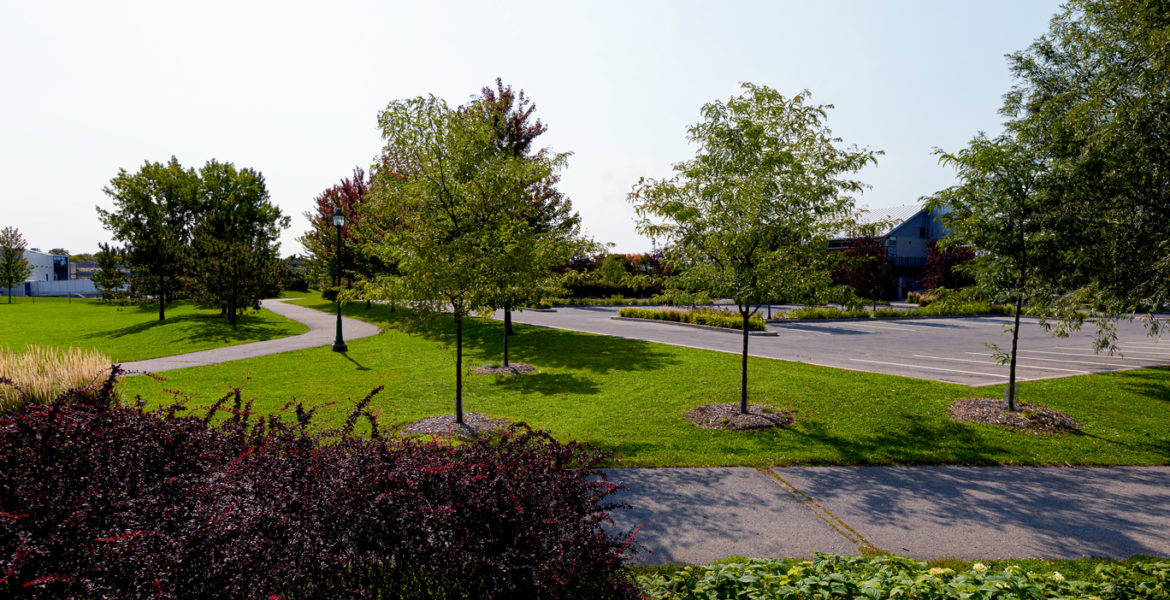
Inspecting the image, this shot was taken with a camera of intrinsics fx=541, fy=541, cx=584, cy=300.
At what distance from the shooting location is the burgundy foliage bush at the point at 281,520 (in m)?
2.55

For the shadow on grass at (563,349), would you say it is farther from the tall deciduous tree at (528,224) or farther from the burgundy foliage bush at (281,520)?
the burgundy foliage bush at (281,520)

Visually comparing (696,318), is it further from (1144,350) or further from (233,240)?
(233,240)

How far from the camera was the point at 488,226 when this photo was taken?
9188mm

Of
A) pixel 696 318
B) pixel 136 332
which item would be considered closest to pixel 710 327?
pixel 696 318

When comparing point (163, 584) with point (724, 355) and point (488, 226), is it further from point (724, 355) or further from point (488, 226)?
point (724, 355)

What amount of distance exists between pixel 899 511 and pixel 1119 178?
7.57m

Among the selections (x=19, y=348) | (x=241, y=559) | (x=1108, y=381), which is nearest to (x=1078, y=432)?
(x=1108, y=381)

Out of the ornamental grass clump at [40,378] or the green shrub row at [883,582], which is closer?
the green shrub row at [883,582]

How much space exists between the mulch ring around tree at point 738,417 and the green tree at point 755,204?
0.34 m

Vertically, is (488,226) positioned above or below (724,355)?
above

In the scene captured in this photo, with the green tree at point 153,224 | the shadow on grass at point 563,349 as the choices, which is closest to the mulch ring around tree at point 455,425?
the shadow on grass at point 563,349

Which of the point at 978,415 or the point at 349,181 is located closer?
the point at 978,415

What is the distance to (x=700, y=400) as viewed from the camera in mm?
10984

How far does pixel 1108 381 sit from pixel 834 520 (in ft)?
38.9
